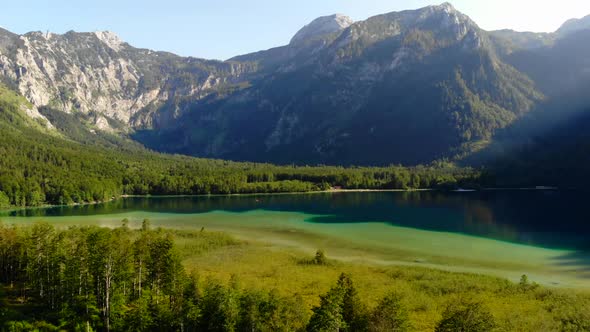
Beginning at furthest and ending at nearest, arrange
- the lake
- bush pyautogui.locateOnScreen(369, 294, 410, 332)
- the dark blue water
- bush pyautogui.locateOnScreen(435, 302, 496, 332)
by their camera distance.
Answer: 1. the dark blue water
2. the lake
3. bush pyautogui.locateOnScreen(369, 294, 410, 332)
4. bush pyautogui.locateOnScreen(435, 302, 496, 332)

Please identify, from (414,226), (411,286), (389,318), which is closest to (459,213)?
(414,226)

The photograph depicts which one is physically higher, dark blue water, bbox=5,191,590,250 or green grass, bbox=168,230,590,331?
dark blue water, bbox=5,191,590,250

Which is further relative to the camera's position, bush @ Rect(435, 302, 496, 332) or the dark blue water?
→ the dark blue water

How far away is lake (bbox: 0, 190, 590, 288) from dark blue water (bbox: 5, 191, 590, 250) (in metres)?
0.25

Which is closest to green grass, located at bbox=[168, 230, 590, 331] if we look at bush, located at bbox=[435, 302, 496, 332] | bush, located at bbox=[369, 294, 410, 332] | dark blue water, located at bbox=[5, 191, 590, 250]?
bush, located at bbox=[435, 302, 496, 332]

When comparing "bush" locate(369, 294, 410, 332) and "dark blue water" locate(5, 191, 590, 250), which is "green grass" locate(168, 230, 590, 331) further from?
"dark blue water" locate(5, 191, 590, 250)

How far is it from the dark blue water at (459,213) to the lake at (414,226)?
246 millimetres

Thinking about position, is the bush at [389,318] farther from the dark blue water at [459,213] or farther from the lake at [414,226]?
the dark blue water at [459,213]

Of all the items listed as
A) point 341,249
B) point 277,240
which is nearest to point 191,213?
point 277,240

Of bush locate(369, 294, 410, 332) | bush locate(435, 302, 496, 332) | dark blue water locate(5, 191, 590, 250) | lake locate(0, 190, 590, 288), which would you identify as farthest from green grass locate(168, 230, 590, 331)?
dark blue water locate(5, 191, 590, 250)

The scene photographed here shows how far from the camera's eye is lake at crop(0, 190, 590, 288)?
81.1 metres

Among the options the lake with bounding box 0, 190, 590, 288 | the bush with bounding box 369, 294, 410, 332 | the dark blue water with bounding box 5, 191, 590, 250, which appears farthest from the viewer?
the dark blue water with bounding box 5, 191, 590, 250

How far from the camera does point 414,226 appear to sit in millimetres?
124500

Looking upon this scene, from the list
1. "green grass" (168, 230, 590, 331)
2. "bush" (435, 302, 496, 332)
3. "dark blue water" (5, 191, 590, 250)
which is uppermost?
"bush" (435, 302, 496, 332)
